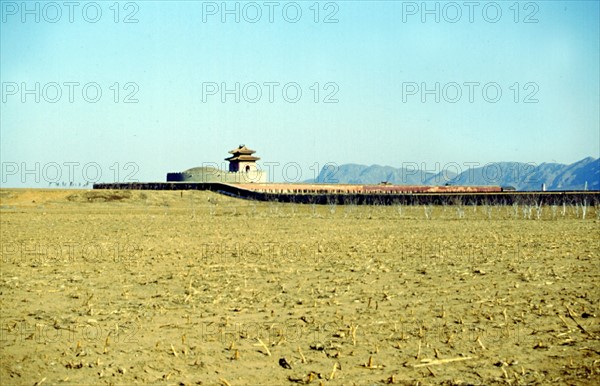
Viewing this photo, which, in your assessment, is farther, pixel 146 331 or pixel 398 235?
pixel 398 235

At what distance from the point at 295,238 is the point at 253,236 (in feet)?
4.29

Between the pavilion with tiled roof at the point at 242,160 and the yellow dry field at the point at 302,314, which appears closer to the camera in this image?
the yellow dry field at the point at 302,314

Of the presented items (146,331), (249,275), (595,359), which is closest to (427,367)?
(595,359)

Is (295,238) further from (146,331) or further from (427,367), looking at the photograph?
(427,367)

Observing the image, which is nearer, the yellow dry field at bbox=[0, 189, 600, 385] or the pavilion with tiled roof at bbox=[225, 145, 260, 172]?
the yellow dry field at bbox=[0, 189, 600, 385]

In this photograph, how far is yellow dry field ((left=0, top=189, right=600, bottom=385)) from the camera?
234 inches

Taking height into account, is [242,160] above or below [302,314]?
above

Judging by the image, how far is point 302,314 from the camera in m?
7.85

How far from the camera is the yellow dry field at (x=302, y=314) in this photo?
5938mm

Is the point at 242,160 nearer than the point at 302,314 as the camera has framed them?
No

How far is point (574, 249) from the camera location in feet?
44.1

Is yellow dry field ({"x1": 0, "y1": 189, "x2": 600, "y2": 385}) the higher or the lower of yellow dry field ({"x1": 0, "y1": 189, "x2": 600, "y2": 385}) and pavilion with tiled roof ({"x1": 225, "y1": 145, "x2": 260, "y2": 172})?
the lower

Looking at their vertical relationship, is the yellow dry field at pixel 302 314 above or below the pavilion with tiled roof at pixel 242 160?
below

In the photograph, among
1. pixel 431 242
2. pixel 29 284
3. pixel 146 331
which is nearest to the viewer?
pixel 146 331
